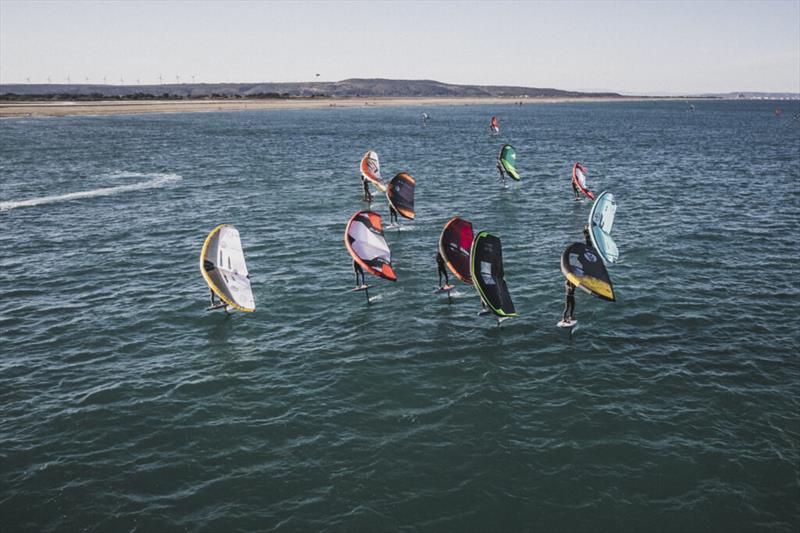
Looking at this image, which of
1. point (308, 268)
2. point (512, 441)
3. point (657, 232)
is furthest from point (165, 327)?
point (657, 232)

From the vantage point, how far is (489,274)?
2775 cm

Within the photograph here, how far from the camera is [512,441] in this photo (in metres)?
20.2

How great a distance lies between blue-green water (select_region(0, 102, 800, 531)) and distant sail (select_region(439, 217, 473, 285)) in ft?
9.96

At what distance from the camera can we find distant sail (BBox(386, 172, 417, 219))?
45.7m

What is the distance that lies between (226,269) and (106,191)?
43.5m

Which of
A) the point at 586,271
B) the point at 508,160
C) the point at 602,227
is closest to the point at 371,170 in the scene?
the point at 508,160

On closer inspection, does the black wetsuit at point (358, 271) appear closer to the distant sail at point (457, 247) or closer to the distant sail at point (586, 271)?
the distant sail at point (457, 247)

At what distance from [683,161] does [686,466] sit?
8348cm

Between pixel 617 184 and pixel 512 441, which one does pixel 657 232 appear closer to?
pixel 617 184

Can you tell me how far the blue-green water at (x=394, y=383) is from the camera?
57.3 feet

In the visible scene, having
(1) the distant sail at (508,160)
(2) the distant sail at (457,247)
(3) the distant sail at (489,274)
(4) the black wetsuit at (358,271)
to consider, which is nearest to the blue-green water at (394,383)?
(4) the black wetsuit at (358,271)

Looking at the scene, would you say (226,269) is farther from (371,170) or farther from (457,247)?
(371,170)

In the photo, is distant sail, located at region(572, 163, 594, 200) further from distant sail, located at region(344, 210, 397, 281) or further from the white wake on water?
the white wake on water

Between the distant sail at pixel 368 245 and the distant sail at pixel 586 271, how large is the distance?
9.61m
